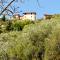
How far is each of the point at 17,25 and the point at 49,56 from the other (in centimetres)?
1114

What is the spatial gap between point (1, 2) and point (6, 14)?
0.18 meters

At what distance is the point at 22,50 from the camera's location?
56.7 feet

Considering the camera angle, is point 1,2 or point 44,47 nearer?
point 1,2

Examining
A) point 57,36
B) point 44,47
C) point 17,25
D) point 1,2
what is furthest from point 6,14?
point 17,25

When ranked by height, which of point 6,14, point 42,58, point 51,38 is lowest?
point 42,58

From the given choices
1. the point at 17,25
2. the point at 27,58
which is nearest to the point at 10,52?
the point at 27,58

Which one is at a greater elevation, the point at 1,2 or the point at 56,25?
the point at 1,2

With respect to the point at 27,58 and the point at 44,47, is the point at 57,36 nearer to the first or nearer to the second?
the point at 44,47

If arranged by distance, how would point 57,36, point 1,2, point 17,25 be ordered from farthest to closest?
point 17,25 < point 57,36 < point 1,2

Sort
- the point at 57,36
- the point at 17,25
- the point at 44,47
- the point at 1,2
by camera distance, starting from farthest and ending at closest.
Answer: the point at 17,25, the point at 44,47, the point at 57,36, the point at 1,2

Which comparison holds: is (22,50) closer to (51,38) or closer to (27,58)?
(27,58)

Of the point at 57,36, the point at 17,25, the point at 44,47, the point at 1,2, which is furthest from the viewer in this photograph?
the point at 17,25

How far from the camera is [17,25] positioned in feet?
87.0

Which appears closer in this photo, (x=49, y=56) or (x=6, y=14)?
(x=6, y=14)
